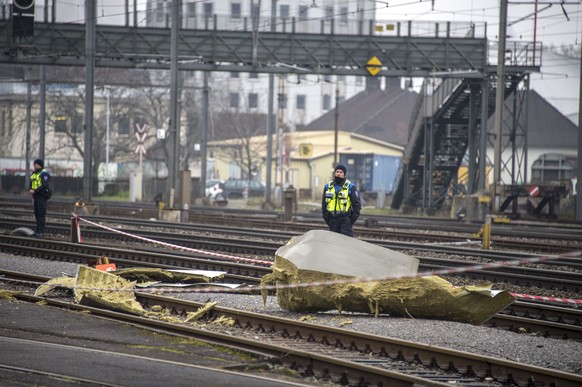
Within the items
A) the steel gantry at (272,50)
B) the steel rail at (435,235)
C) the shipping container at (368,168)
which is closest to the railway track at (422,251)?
the steel rail at (435,235)

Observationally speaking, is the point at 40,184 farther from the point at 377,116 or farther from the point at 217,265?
the point at 377,116

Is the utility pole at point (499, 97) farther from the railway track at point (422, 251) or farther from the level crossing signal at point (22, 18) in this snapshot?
the level crossing signal at point (22, 18)

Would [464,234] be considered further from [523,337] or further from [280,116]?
[280,116]

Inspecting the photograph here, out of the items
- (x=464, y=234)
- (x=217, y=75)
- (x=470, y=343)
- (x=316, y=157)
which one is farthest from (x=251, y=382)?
(x=217, y=75)

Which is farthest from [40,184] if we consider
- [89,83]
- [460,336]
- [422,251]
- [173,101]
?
[460,336]

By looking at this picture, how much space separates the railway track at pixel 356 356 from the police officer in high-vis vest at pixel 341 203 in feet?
11.2

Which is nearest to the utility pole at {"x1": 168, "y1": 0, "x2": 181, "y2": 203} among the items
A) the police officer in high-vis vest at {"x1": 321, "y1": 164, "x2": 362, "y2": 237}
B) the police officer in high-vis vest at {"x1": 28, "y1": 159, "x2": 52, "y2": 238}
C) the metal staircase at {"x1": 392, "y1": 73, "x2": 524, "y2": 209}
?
the police officer in high-vis vest at {"x1": 28, "y1": 159, "x2": 52, "y2": 238}

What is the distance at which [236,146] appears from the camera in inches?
2968

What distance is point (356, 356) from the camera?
8.98m

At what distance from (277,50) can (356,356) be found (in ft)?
95.7

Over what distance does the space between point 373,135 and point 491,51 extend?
47.4m

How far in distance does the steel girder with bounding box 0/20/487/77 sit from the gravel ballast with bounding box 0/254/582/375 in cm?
2557

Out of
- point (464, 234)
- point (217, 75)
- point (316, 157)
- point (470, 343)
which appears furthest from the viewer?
point (217, 75)

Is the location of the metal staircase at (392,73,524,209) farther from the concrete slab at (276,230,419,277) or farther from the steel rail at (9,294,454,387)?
the steel rail at (9,294,454,387)
